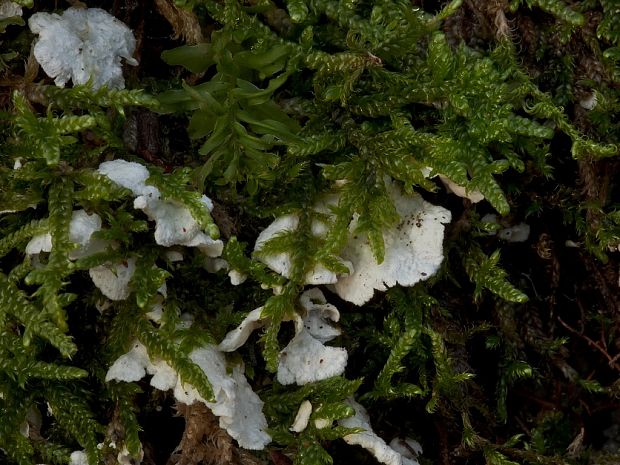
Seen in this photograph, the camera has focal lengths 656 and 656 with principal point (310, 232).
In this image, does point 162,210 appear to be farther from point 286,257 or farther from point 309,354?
point 309,354

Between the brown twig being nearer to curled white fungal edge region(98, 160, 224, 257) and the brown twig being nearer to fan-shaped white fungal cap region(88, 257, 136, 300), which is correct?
curled white fungal edge region(98, 160, 224, 257)

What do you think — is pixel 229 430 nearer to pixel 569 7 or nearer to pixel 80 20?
pixel 80 20

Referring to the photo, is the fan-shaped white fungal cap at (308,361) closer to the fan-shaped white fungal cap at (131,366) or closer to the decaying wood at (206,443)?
the decaying wood at (206,443)

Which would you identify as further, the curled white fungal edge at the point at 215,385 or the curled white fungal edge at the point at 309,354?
the curled white fungal edge at the point at 309,354

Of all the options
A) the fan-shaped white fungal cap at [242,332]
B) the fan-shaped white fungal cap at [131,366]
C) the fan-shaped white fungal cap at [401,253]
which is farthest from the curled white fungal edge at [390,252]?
the fan-shaped white fungal cap at [131,366]

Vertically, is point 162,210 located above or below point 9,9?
below

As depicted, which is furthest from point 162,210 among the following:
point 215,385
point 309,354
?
point 309,354

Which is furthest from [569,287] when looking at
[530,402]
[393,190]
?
[393,190]

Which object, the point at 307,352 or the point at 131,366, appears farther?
the point at 307,352
